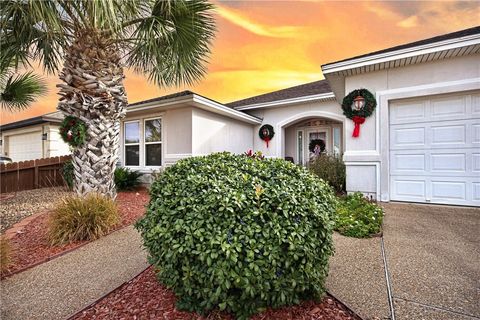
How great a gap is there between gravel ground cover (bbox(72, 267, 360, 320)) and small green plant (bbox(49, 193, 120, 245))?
1741mm

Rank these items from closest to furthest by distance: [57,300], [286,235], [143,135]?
[286,235] < [57,300] < [143,135]

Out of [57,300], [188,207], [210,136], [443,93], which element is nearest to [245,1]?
[210,136]

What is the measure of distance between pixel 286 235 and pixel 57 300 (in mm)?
2379

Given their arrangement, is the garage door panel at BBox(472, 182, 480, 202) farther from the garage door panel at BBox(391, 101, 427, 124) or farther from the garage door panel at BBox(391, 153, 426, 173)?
the garage door panel at BBox(391, 101, 427, 124)

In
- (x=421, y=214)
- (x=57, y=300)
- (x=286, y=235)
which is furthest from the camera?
(x=421, y=214)

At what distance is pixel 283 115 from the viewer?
413 inches

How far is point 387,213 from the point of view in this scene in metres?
5.01

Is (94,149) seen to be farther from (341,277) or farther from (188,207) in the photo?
(341,277)

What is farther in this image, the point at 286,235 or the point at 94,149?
the point at 94,149

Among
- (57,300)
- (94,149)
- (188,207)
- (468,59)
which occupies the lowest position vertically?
(57,300)

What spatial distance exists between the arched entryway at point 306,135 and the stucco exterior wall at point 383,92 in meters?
3.54

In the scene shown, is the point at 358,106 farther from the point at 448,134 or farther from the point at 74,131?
the point at 74,131

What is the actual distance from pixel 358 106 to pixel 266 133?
4855 mm

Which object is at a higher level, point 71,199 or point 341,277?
point 71,199
